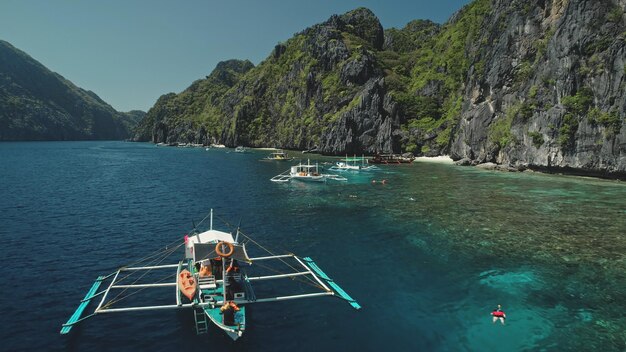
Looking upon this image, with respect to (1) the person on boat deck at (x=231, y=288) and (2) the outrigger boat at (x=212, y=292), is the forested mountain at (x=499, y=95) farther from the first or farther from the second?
(1) the person on boat deck at (x=231, y=288)

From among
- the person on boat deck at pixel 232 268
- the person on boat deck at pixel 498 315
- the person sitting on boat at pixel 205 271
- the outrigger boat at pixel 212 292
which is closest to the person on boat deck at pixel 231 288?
the outrigger boat at pixel 212 292

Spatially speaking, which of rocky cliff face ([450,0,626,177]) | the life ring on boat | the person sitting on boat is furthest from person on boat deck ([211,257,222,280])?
rocky cliff face ([450,0,626,177])

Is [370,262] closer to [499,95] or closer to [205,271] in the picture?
[205,271]

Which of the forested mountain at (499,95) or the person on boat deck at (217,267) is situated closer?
the person on boat deck at (217,267)

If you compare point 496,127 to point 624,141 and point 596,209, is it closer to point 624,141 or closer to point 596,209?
point 624,141

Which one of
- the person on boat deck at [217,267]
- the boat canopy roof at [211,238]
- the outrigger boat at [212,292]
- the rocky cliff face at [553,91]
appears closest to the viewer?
the outrigger boat at [212,292]

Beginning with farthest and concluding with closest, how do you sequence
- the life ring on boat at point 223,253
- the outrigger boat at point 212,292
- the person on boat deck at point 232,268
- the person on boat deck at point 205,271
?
the person on boat deck at point 205,271 → the person on boat deck at point 232,268 → the life ring on boat at point 223,253 → the outrigger boat at point 212,292

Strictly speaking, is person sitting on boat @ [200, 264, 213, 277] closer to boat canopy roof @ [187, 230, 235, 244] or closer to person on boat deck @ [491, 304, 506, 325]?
boat canopy roof @ [187, 230, 235, 244]
